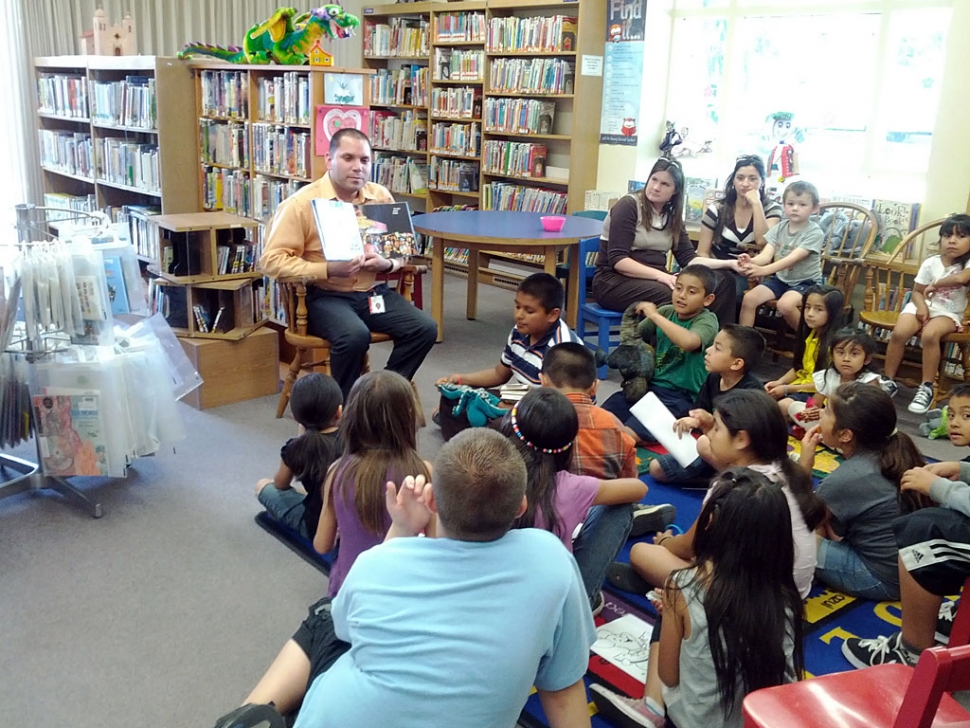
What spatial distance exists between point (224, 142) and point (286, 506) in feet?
9.28

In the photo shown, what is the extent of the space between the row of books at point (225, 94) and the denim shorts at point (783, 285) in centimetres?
302

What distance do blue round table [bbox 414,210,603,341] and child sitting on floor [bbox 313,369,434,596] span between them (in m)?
2.66

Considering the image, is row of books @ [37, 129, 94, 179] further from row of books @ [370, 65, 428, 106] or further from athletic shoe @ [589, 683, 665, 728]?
athletic shoe @ [589, 683, 665, 728]

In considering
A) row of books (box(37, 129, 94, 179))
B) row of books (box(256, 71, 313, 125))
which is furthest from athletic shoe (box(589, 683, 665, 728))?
row of books (box(37, 129, 94, 179))

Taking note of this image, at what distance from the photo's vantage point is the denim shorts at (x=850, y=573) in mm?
2400

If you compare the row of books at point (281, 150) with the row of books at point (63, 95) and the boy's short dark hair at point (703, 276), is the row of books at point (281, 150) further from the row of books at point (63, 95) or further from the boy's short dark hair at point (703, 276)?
the row of books at point (63, 95)

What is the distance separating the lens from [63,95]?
19.8 ft

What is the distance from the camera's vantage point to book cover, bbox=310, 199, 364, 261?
357 cm

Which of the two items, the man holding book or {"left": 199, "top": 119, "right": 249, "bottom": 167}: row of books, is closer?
the man holding book

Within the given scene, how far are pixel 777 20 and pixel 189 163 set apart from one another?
3.81 metres

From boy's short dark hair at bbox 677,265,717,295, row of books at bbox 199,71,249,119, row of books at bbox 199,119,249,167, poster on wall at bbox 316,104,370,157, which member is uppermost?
row of books at bbox 199,71,249,119

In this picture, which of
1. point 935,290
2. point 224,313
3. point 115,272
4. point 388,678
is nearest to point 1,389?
point 115,272

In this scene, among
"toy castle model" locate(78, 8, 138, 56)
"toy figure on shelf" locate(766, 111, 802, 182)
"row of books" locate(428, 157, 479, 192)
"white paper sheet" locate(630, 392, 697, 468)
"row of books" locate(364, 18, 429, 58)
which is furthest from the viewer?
"row of books" locate(364, 18, 429, 58)

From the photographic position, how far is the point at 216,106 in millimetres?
4871
